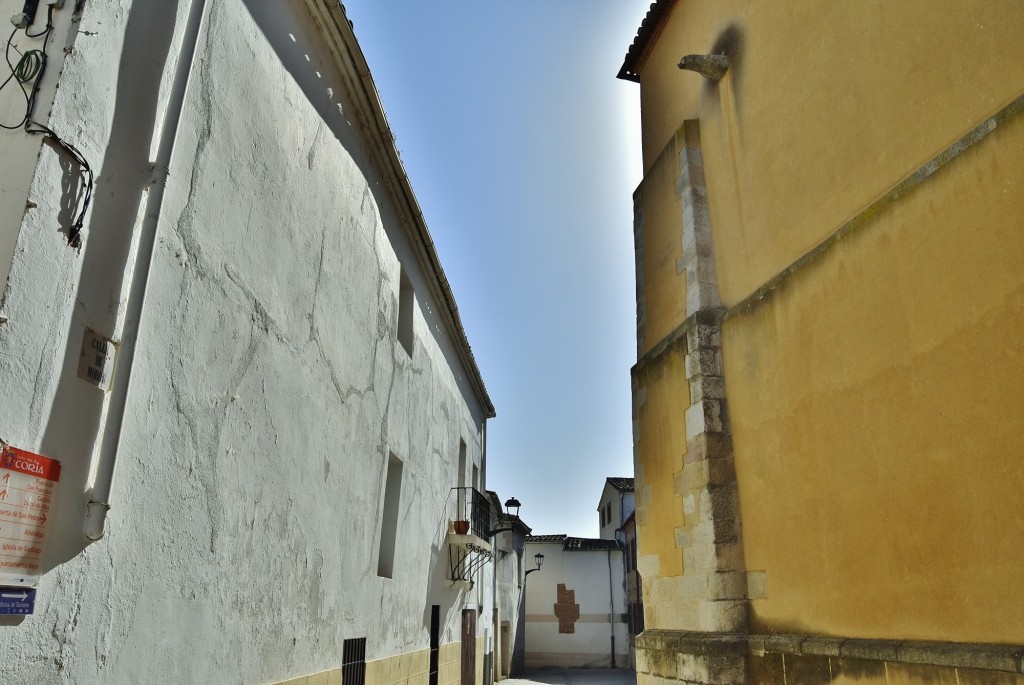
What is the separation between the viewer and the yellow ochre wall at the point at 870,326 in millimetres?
3402

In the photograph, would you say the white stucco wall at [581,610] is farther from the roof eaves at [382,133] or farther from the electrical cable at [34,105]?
the electrical cable at [34,105]

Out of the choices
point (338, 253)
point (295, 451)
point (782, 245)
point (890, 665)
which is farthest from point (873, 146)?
point (295, 451)

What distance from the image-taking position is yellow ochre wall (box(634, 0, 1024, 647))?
11.2ft

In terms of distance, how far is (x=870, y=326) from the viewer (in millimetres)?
4215

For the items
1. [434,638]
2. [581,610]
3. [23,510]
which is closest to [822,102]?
[23,510]

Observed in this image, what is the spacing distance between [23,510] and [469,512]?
8.61 m

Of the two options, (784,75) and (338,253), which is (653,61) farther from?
(338,253)

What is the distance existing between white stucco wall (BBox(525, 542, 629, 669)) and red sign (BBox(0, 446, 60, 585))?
82.0 feet

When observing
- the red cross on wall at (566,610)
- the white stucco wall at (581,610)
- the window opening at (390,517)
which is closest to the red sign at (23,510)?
the window opening at (390,517)

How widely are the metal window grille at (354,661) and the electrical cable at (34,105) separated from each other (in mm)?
3526

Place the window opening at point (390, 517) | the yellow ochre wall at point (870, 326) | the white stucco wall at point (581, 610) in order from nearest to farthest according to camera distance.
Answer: the yellow ochre wall at point (870, 326) → the window opening at point (390, 517) → the white stucco wall at point (581, 610)

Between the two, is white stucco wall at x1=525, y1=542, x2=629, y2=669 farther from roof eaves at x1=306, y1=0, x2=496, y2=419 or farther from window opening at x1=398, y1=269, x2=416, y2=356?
window opening at x1=398, y1=269, x2=416, y2=356

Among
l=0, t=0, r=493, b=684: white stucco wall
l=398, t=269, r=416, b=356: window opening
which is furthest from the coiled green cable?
l=398, t=269, r=416, b=356: window opening

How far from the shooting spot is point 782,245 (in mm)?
5371
